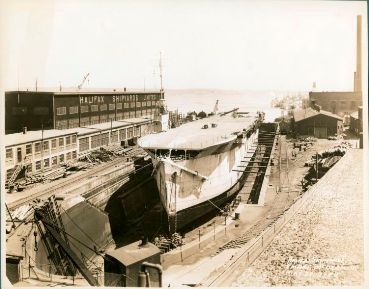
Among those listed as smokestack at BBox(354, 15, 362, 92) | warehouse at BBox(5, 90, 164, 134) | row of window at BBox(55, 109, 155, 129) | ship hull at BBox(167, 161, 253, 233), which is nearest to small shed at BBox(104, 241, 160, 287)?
ship hull at BBox(167, 161, 253, 233)

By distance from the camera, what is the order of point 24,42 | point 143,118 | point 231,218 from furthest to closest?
point 143,118 < point 231,218 < point 24,42

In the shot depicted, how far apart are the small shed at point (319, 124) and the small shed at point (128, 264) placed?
15550 millimetres

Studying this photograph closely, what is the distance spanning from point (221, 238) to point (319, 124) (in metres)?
12.0

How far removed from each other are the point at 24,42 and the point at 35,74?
900 millimetres

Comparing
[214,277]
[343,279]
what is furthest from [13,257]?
[343,279]

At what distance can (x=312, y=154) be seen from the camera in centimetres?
2009

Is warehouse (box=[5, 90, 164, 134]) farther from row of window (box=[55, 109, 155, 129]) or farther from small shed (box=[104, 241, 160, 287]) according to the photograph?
small shed (box=[104, 241, 160, 287])

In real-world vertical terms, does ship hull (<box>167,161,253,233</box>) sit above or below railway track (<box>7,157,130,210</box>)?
below

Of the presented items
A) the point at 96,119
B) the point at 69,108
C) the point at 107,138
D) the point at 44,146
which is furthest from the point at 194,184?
the point at 96,119

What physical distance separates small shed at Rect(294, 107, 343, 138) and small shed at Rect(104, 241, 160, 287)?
15.5 meters

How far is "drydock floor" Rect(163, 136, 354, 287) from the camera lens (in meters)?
9.76

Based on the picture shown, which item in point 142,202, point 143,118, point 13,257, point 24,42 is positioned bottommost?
point 142,202

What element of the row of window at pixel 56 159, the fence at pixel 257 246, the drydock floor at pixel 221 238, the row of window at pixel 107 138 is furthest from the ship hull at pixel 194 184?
the row of window at pixel 107 138

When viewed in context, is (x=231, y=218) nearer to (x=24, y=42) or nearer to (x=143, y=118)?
(x=24, y=42)
